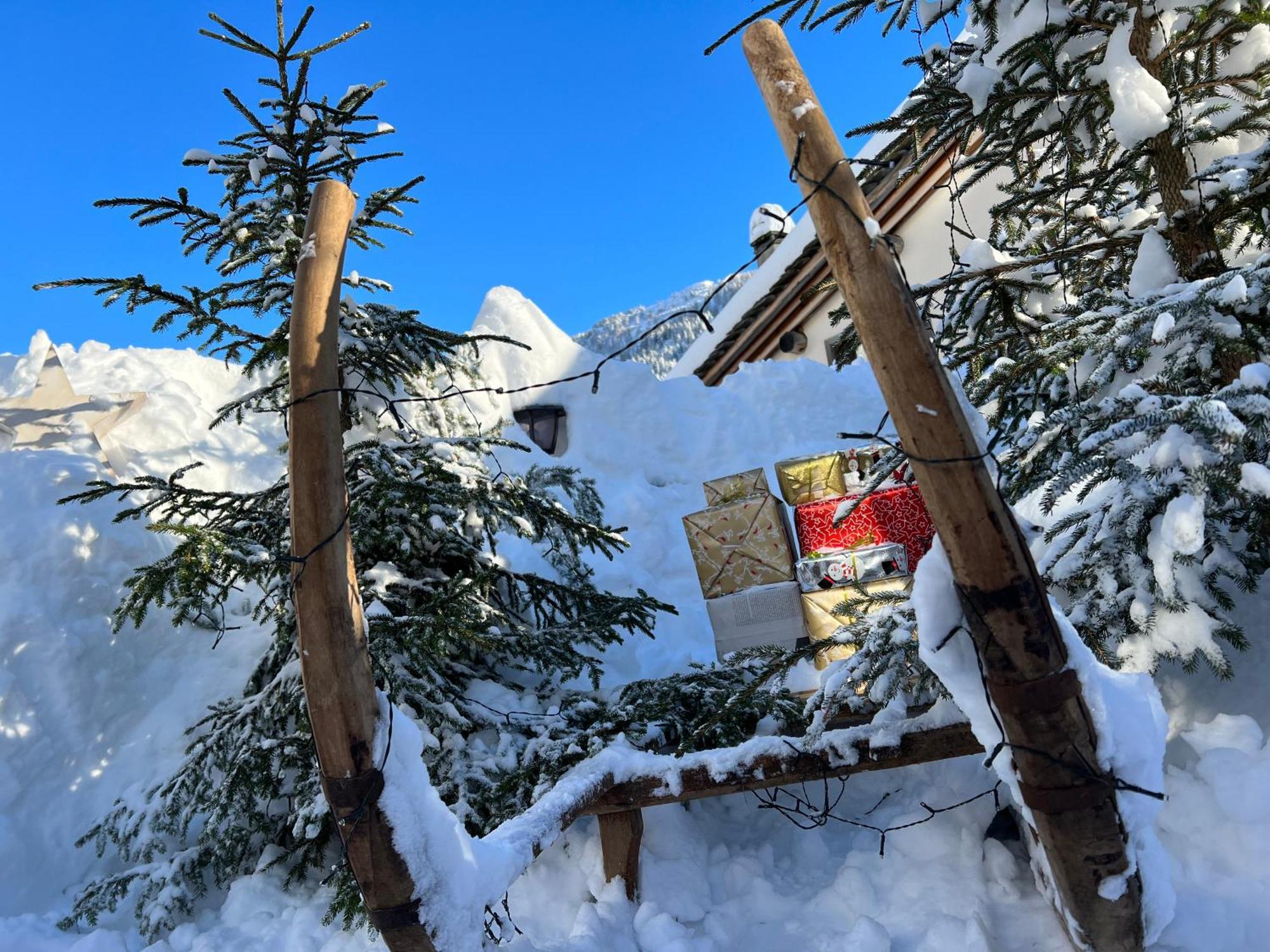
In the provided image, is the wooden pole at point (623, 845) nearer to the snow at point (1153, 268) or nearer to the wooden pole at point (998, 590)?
the wooden pole at point (998, 590)

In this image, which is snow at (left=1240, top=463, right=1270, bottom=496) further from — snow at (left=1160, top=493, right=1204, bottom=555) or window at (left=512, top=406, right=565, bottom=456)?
window at (left=512, top=406, right=565, bottom=456)

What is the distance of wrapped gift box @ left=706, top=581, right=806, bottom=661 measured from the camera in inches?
210

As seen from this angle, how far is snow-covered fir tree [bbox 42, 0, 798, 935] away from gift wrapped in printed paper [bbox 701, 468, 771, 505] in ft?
3.94

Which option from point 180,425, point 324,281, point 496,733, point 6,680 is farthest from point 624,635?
point 180,425

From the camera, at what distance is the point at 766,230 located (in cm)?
1347

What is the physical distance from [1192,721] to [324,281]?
4.02 m

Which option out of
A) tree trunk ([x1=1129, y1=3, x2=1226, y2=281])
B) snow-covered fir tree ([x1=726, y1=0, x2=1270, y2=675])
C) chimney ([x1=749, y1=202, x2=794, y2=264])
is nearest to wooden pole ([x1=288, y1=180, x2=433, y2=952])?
snow-covered fir tree ([x1=726, y1=0, x2=1270, y2=675])

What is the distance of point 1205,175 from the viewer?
Result: 333 centimetres

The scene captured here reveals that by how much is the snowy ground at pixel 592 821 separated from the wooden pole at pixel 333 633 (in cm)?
85

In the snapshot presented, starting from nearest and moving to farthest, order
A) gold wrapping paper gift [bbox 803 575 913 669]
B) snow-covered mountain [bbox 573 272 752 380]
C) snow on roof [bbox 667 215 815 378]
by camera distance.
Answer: gold wrapping paper gift [bbox 803 575 913 669]
snow on roof [bbox 667 215 815 378]
snow-covered mountain [bbox 573 272 752 380]

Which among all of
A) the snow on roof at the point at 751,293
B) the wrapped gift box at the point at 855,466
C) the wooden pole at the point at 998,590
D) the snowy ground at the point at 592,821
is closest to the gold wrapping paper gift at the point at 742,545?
the wrapped gift box at the point at 855,466

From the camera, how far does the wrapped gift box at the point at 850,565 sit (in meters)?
4.89

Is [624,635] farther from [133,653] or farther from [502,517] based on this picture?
[133,653]

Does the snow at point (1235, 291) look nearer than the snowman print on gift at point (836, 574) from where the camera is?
Yes
